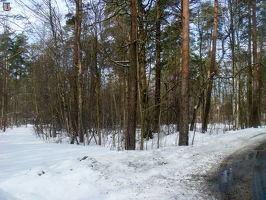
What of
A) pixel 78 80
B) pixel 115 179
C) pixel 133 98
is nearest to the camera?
pixel 115 179

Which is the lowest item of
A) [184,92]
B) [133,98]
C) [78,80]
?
[133,98]

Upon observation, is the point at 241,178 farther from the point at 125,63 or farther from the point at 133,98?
the point at 125,63

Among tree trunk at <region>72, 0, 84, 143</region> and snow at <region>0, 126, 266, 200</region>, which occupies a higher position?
tree trunk at <region>72, 0, 84, 143</region>

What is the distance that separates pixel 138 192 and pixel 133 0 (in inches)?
304

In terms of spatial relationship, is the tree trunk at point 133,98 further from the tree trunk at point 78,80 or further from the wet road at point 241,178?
the tree trunk at point 78,80

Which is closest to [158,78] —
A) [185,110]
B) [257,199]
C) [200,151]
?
[185,110]

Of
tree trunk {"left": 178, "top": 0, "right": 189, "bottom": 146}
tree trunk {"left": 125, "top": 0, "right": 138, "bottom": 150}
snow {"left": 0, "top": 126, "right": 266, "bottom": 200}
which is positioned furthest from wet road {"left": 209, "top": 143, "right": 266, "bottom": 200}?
tree trunk {"left": 125, "top": 0, "right": 138, "bottom": 150}

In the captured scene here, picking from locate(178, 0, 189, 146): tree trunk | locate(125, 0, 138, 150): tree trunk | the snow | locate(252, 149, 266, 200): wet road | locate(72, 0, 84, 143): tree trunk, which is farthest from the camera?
locate(72, 0, 84, 143): tree trunk

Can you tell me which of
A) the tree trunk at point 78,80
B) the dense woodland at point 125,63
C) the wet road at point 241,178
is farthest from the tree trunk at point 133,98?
the tree trunk at point 78,80

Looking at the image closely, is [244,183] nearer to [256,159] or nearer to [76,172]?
[256,159]

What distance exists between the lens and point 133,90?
9.12 meters

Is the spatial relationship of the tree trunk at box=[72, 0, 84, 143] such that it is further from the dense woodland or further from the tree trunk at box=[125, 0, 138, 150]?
the tree trunk at box=[125, 0, 138, 150]

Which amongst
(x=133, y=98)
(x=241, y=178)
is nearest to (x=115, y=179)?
(x=241, y=178)

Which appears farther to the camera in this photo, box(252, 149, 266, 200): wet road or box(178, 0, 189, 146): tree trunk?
box(178, 0, 189, 146): tree trunk
